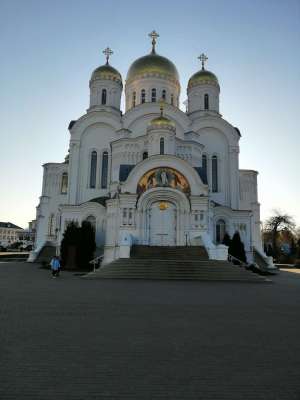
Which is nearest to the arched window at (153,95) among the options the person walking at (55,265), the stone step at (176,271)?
the stone step at (176,271)

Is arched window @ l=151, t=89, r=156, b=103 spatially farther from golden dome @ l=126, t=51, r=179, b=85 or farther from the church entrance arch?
the church entrance arch

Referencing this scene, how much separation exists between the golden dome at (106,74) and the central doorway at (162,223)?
1574cm

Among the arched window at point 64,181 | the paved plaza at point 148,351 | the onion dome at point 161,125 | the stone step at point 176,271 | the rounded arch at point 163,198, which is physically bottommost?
the paved plaza at point 148,351

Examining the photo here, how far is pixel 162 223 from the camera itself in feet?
82.8

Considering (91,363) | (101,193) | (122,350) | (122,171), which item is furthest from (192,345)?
(101,193)

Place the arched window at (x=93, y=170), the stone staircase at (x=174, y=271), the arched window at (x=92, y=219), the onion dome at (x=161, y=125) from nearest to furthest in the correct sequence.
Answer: the stone staircase at (x=174, y=271)
the onion dome at (x=161, y=125)
the arched window at (x=92, y=219)
the arched window at (x=93, y=170)

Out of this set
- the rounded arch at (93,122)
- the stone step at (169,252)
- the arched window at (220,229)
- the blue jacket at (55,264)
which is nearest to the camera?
the blue jacket at (55,264)

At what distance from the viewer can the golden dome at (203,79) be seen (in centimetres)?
3475

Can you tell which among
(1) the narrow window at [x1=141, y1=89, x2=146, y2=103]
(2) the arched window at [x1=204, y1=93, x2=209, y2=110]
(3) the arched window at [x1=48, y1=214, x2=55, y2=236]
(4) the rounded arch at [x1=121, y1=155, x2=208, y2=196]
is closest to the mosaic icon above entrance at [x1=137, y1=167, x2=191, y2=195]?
(4) the rounded arch at [x1=121, y1=155, x2=208, y2=196]

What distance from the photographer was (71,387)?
12.0 feet

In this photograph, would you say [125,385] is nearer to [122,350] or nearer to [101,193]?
[122,350]

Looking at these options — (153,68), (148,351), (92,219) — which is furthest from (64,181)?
(148,351)

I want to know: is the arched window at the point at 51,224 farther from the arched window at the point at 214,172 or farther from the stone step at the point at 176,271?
the stone step at the point at 176,271

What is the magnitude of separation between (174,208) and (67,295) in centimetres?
1543
